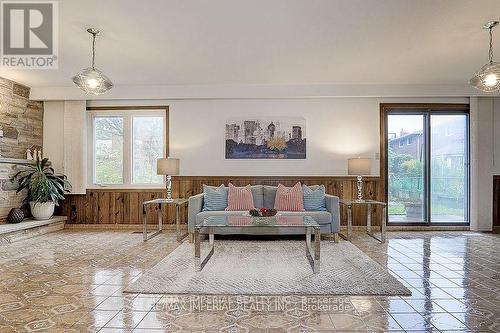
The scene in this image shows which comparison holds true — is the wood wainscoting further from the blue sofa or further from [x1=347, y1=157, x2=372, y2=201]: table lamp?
the blue sofa

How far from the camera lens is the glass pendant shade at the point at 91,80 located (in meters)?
3.98

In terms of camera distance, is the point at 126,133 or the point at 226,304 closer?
the point at 226,304

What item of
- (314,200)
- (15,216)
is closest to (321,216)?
(314,200)

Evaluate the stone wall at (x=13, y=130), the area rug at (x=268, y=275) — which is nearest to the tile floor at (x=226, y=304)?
the area rug at (x=268, y=275)

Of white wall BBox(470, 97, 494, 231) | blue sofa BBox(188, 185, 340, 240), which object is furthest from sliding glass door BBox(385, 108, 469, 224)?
blue sofa BBox(188, 185, 340, 240)

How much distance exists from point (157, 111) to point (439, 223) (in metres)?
5.83

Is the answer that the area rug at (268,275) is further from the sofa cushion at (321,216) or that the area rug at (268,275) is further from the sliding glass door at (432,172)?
the sliding glass door at (432,172)

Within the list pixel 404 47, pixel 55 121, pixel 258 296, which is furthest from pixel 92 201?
pixel 404 47

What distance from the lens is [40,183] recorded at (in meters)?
5.77

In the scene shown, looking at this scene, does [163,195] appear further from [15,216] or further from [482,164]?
[482,164]

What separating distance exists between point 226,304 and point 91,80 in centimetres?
308

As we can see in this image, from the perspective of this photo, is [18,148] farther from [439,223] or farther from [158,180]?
[439,223]

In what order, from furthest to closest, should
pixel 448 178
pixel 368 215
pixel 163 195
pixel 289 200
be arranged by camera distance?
pixel 163 195 → pixel 448 178 → pixel 368 215 → pixel 289 200

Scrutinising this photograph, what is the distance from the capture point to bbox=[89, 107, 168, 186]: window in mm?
6527
